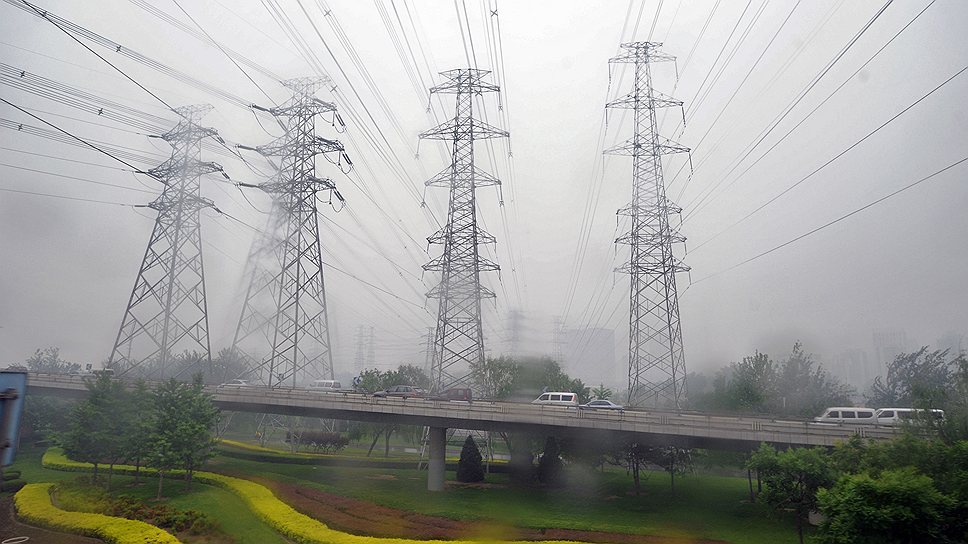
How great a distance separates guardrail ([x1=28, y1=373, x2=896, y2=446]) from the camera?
31047 millimetres

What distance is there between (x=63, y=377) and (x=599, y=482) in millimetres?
48785

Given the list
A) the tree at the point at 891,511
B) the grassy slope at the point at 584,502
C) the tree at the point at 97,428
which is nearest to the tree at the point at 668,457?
the grassy slope at the point at 584,502

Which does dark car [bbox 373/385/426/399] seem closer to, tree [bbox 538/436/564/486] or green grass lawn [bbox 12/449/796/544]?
green grass lawn [bbox 12/449/796/544]

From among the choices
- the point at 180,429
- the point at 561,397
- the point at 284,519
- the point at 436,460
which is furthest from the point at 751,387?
the point at 180,429

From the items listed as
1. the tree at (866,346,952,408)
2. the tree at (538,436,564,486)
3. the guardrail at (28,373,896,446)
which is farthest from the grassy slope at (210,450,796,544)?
the tree at (866,346,952,408)

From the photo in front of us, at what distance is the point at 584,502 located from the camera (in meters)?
37.9

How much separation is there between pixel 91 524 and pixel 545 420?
77.9 ft

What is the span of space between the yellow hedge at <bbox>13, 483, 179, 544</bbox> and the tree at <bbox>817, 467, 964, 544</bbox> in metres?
25.0

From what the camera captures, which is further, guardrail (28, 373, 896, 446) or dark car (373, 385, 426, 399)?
dark car (373, 385, 426, 399)

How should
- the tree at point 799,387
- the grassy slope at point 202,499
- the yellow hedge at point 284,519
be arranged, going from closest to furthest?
the yellow hedge at point 284,519 → the grassy slope at point 202,499 → the tree at point 799,387

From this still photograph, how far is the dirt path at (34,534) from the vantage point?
24672 millimetres

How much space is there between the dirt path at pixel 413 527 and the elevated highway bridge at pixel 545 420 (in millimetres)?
6993

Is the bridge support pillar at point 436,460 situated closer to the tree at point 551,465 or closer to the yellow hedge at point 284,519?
the tree at point 551,465

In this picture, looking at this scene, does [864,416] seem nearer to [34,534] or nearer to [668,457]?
[668,457]
